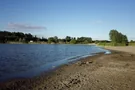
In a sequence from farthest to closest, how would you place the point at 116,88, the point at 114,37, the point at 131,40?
the point at 131,40 → the point at 114,37 → the point at 116,88

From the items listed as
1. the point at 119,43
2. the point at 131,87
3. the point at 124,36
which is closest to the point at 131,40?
the point at 124,36

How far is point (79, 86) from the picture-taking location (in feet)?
38.1

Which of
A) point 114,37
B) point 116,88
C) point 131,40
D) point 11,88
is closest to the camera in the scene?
point 116,88

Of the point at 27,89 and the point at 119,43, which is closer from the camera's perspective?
the point at 27,89

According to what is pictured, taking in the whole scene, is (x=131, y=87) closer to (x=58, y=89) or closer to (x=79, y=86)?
(x=79, y=86)

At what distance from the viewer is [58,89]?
1106 cm

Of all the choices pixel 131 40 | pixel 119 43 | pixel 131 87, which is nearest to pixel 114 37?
pixel 119 43

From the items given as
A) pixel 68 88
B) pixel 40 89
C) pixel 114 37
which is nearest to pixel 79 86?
pixel 68 88

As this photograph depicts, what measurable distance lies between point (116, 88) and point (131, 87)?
1.10 m

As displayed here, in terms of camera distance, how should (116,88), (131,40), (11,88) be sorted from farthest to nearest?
(131,40)
(11,88)
(116,88)

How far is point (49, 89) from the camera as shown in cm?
1123

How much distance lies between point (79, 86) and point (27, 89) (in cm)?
387

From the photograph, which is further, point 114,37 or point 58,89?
point 114,37

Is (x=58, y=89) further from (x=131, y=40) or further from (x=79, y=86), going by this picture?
(x=131, y=40)
